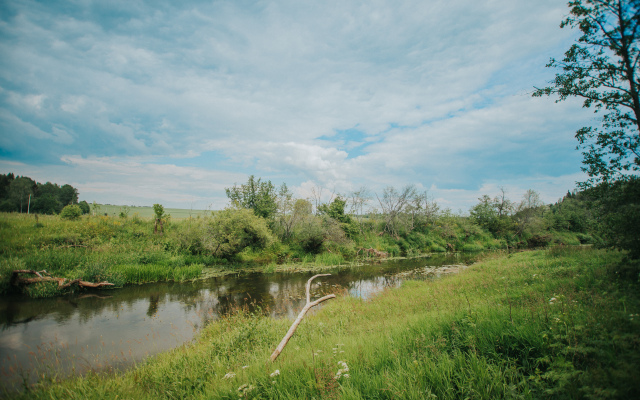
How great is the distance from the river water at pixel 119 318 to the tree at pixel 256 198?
1444 centimetres

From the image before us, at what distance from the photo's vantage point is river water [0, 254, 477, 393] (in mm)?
7109

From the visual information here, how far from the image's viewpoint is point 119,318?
10.4 meters

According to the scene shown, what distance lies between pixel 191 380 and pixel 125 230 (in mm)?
25804

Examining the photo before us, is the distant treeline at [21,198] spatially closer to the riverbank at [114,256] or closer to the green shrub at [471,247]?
the riverbank at [114,256]

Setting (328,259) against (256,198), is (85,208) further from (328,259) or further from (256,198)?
(328,259)

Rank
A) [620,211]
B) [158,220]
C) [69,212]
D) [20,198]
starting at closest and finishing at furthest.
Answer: [620,211] → [69,212] → [158,220] → [20,198]

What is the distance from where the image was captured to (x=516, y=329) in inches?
154

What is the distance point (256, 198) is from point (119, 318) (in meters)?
22.3

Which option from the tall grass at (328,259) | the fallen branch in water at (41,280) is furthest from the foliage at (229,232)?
the fallen branch in water at (41,280)

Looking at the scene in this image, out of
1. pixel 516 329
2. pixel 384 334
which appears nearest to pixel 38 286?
pixel 384 334

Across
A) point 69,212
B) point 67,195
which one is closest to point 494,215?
point 69,212

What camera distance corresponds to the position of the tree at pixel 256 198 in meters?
31.3

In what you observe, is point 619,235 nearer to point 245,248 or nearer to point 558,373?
point 558,373

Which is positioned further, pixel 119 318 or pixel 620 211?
pixel 119 318
